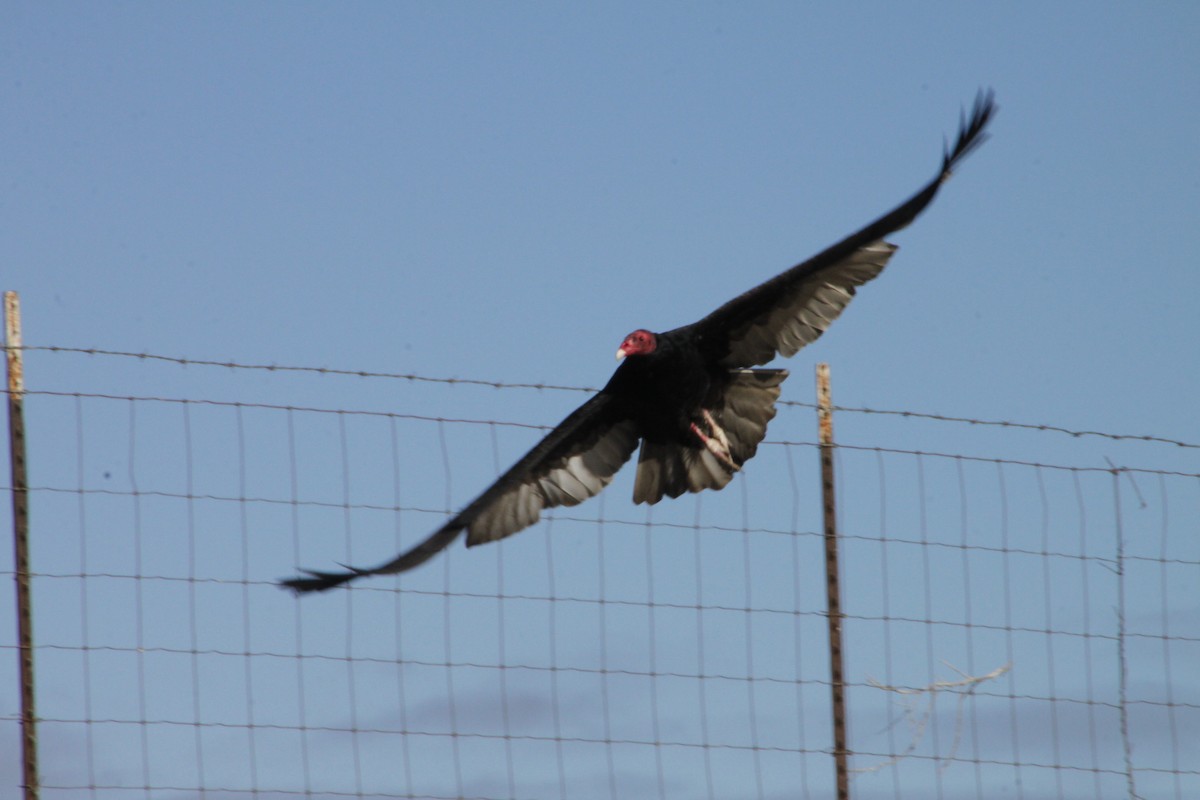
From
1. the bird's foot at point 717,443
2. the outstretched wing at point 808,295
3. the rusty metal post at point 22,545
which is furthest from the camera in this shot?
the bird's foot at point 717,443

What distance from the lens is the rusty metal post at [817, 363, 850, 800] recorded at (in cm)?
430

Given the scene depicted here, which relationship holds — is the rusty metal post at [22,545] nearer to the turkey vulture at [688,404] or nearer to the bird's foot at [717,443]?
the turkey vulture at [688,404]

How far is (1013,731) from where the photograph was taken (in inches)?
176

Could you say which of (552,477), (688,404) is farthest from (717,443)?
(552,477)

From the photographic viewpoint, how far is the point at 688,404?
17.4 feet

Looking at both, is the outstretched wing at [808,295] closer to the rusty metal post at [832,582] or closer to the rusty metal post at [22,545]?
the rusty metal post at [832,582]

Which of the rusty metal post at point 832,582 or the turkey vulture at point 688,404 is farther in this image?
the turkey vulture at point 688,404

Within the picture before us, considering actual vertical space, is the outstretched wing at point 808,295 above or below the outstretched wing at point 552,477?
above

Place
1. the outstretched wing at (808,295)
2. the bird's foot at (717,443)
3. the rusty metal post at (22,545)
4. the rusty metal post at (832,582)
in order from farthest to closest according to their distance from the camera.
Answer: the bird's foot at (717,443) < the outstretched wing at (808,295) < the rusty metal post at (832,582) < the rusty metal post at (22,545)

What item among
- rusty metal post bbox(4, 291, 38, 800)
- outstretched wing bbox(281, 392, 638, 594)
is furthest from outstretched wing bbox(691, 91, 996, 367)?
rusty metal post bbox(4, 291, 38, 800)

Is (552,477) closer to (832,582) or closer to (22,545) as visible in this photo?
(832,582)

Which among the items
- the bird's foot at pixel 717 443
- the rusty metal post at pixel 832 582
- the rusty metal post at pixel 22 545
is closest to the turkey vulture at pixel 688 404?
the bird's foot at pixel 717 443

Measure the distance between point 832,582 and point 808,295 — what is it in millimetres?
1174

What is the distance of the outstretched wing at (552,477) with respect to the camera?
15.7 feet
